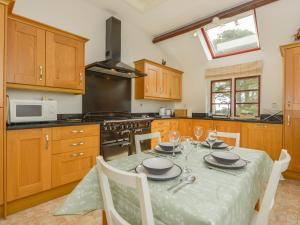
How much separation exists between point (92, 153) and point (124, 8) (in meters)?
Result: 2.68

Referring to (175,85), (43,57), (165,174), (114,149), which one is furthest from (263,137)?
(43,57)

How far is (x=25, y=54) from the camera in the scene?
1.90 m

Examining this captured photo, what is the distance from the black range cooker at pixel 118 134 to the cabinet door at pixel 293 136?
2240mm

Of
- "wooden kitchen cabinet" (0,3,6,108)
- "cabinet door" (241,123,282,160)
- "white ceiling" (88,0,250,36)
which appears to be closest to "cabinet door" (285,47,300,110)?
"cabinet door" (241,123,282,160)

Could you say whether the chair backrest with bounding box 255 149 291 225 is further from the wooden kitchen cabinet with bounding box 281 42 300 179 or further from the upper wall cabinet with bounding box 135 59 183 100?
the upper wall cabinet with bounding box 135 59 183 100

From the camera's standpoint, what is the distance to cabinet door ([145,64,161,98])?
11.6ft

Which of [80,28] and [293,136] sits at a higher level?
[80,28]

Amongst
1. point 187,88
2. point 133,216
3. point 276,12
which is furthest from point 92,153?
point 276,12

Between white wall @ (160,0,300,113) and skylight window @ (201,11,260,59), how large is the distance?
0.49 feet

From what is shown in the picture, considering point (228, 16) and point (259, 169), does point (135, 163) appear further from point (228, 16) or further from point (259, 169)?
point (228, 16)

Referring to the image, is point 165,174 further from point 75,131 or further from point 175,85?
point 175,85

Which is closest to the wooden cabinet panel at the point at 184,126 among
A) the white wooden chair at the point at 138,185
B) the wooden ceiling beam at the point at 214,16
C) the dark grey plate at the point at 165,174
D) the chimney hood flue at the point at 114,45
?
the chimney hood flue at the point at 114,45

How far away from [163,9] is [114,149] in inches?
107

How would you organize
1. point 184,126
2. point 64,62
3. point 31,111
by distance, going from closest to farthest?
point 31,111 < point 64,62 < point 184,126
